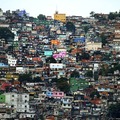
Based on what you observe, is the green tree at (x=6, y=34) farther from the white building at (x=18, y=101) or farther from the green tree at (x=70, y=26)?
the white building at (x=18, y=101)

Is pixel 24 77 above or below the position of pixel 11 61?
below

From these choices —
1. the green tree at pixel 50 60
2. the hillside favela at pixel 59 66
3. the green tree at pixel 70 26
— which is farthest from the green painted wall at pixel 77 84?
the green tree at pixel 70 26

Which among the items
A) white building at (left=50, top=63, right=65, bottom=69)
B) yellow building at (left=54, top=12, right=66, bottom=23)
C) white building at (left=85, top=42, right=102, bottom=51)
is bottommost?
white building at (left=50, top=63, right=65, bottom=69)

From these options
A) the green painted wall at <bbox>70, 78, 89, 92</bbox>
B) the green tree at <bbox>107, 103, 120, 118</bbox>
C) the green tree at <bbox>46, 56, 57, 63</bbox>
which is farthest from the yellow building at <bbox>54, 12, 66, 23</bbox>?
the green tree at <bbox>107, 103, 120, 118</bbox>

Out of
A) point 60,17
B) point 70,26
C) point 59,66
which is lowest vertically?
point 59,66

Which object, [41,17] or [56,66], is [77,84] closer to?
[56,66]

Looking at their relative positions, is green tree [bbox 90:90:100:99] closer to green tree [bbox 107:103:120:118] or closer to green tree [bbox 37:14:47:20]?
green tree [bbox 107:103:120:118]

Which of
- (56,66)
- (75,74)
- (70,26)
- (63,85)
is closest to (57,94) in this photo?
(63,85)

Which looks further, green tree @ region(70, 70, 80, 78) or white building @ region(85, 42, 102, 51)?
white building @ region(85, 42, 102, 51)

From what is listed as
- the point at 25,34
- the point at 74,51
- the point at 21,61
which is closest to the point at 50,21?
the point at 25,34
